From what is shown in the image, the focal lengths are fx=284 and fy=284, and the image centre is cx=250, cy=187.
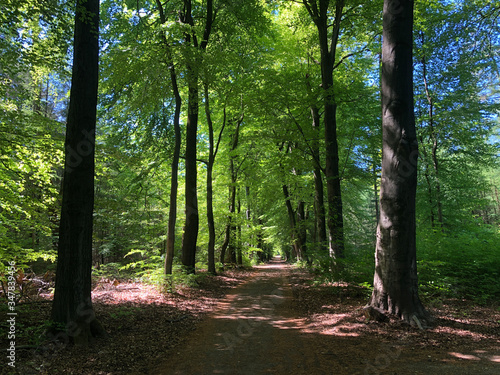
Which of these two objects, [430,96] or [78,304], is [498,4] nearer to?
[430,96]

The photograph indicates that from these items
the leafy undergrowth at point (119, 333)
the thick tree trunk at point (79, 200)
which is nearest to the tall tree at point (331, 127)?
the leafy undergrowth at point (119, 333)

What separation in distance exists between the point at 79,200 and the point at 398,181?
560 cm

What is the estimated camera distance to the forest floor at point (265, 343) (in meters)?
3.68

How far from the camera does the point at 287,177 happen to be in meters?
16.5

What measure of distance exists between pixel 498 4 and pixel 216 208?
1525 centimetres

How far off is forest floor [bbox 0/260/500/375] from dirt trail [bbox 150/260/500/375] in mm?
13

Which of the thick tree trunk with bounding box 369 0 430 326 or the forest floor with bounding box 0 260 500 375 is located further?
the thick tree trunk with bounding box 369 0 430 326

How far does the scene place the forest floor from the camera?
145 inches

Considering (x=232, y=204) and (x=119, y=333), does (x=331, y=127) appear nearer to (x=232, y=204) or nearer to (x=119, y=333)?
(x=232, y=204)

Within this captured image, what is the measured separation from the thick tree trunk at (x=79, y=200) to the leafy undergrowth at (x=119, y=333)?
0.33 m

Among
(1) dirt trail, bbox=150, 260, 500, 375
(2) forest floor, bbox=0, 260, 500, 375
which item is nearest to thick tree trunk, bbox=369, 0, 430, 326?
(2) forest floor, bbox=0, 260, 500, 375

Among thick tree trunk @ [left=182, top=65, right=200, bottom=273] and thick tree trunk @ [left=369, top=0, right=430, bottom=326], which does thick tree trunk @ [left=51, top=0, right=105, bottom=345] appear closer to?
thick tree trunk @ [left=369, top=0, right=430, bottom=326]

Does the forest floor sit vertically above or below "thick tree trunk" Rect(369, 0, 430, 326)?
below

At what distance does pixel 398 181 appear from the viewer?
5164mm
